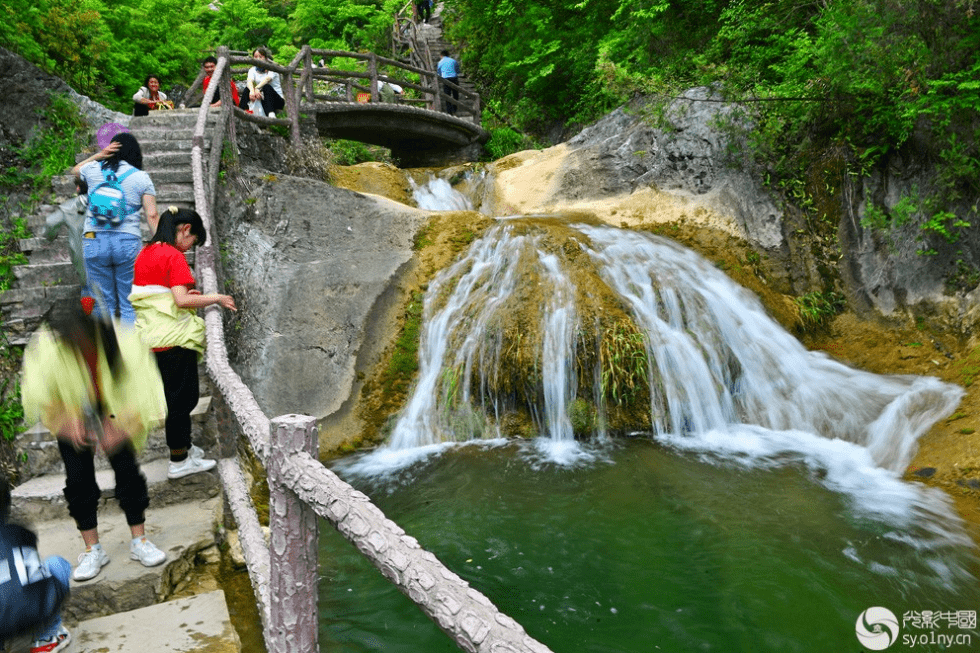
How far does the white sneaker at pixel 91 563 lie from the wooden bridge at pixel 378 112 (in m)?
7.11

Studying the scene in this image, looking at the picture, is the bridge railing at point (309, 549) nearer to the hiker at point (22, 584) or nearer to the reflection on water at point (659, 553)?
the hiker at point (22, 584)

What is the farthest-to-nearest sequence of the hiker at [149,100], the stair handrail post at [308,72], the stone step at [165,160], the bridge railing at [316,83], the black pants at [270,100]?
1. the stair handrail post at [308,72]
2. the black pants at [270,100]
3. the hiker at [149,100]
4. the bridge railing at [316,83]
5. the stone step at [165,160]

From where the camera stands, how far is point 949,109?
6633mm

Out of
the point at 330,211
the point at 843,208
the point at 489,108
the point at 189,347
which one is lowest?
the point at 189,347

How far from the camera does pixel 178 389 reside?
3.95 m

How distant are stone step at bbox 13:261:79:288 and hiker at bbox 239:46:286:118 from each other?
19.2ft

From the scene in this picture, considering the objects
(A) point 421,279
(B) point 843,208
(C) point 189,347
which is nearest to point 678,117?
(B) point 843,208

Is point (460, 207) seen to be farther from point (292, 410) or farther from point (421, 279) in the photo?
point (292, 410)

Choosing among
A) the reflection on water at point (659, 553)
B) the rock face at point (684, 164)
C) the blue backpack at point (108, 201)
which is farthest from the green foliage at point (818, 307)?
the blue backpack at point (108, 201)

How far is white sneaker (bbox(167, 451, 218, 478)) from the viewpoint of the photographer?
4117 mm

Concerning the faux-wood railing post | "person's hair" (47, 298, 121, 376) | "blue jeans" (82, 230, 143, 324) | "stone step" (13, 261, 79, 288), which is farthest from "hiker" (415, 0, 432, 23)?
the faux-wood railing post

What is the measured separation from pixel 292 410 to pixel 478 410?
7.13ft

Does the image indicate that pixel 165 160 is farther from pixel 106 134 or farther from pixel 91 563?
pixel 91 563

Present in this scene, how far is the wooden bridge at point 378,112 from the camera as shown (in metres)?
10.5
